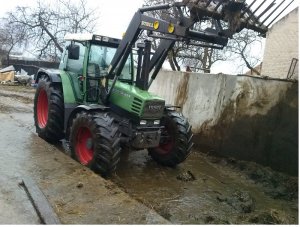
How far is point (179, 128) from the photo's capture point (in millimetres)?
7211

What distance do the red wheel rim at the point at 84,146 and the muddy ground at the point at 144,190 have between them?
26cm

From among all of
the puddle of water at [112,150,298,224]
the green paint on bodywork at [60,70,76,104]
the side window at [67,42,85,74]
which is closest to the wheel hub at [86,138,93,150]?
the puddle of water at [112,150,298,224]

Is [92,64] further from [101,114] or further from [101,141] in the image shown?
[101,141]

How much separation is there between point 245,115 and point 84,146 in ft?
11.7

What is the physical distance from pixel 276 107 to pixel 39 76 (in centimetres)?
521

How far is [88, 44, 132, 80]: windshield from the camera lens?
7.28m

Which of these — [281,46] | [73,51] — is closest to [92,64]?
[73,51]

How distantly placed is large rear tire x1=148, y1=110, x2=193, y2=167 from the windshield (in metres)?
1.11

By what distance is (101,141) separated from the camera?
5973mm

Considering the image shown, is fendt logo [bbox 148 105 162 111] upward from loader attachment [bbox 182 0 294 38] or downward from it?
downward

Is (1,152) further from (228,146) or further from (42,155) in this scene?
(228,146)

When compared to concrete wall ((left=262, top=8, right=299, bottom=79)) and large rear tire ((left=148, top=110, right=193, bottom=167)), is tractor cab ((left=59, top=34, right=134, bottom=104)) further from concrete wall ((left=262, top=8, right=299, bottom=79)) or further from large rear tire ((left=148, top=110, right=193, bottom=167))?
concrete wall ((left=262, top=8, right=299, bottom=79))

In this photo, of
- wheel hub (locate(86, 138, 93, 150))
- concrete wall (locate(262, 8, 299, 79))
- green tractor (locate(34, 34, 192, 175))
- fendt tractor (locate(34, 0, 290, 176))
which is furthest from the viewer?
concrete wall (locate(262, 8, 299, 79))

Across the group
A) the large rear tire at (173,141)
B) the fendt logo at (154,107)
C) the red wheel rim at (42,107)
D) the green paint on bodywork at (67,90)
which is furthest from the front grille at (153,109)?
the red wheel rim at (42,107)
